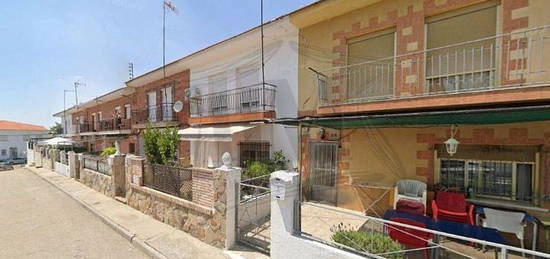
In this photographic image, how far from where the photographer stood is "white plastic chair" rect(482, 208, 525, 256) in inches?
209

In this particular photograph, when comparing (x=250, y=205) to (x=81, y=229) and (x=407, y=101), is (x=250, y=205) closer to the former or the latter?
(x=407, y=101)

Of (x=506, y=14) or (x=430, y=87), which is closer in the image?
(x=506, y=14)

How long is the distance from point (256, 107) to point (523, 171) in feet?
30.1

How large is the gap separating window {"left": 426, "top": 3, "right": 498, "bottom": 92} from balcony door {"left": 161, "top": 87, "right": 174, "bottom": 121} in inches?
601

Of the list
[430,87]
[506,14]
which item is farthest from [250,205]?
[506,14]

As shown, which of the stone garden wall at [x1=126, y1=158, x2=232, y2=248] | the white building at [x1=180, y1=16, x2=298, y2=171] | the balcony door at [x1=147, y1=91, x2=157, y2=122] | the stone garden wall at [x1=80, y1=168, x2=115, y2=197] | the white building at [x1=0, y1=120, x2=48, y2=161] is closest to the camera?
the stone garden wall at [x1=126, y1=158, x2=232, y2=248]

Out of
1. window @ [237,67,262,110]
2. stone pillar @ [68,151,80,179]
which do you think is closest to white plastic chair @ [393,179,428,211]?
window @ [237,67,262,110]

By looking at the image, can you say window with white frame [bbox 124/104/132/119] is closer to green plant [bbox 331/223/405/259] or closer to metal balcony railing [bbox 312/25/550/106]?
metal balcony railing [bbox 312/25/550/106]

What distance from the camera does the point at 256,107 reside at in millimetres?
11430

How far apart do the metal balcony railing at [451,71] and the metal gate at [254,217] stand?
4.11 meters

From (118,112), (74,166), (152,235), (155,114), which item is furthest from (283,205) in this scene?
(118,112)

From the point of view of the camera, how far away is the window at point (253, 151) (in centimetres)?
1127

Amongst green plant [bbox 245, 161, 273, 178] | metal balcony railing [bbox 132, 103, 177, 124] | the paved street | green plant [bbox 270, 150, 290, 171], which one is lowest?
the paved street

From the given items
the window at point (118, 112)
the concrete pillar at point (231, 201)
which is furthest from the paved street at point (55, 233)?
the window at point (118, 112)
